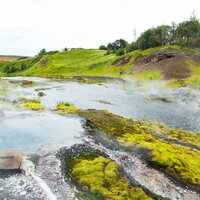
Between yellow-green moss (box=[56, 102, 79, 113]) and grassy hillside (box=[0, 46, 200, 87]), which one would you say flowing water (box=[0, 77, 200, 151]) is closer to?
yellow-green moss (box=[56, 102, 79, 113])

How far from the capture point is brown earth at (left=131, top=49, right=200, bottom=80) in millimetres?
92425

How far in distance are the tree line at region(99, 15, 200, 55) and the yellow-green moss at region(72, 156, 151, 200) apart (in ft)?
339

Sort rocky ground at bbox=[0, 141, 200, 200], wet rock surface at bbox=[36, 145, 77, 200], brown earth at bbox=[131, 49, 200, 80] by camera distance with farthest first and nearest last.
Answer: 1. brown earth at bbox=[131, 49, 200, 80]
2. wet rock surface at bbox=[36, 145, 77, 200]
3. rocky ground at bbox=[0, 141, 200, 200]

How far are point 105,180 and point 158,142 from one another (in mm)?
11642

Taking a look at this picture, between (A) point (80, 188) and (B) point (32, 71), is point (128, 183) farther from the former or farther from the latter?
(B) point (32, 71)

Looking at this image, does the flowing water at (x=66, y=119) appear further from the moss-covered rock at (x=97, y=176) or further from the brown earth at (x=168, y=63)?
the brown earth at (x=168, y=63)

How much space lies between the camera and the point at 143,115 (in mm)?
48094

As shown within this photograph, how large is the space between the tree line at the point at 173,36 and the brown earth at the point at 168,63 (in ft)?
41.0

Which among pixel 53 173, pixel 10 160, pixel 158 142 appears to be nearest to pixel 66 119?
pixel 158 142

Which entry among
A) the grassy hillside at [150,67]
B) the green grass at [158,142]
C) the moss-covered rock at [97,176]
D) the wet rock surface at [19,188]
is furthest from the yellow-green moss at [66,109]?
the grassy hillside at [150,67]

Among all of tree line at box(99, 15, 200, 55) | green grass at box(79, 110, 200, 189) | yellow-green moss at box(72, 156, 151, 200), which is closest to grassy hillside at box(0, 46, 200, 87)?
tree line at box(99, 15, 200, 55)

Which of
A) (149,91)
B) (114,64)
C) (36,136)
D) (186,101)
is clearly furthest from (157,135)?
(114,64)

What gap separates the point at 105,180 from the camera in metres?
21.4

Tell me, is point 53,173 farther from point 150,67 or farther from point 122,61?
point 122,61
